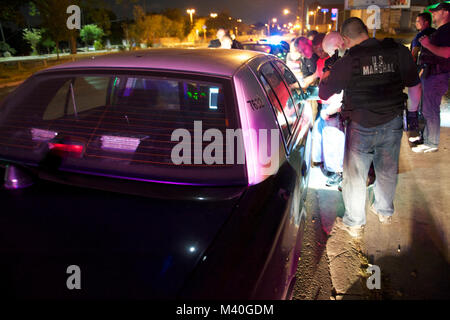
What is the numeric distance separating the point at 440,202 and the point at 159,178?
327 cm

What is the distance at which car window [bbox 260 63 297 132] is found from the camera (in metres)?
2.56

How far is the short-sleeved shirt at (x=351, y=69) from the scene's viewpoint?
8.90 ft

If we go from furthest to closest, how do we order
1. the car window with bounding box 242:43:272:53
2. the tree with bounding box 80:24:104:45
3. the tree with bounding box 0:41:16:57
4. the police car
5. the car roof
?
the tree with bounding box 80:24:104:45 < the tree with bounding box 0:41:16:57 < the car window with bounding box 242:43:272:53 < the car roof < the police car

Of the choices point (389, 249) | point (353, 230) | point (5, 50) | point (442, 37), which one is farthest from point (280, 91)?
point (5, 50)

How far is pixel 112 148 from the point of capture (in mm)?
1995

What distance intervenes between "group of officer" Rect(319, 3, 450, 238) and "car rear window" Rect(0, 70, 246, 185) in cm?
123

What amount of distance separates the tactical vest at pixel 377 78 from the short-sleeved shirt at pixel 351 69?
0.11 feet

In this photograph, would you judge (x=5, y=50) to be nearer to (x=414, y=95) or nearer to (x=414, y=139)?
(x=414, y=139)

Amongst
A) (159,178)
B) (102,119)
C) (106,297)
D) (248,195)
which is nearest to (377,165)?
(248,195)

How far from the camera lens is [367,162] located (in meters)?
2.99

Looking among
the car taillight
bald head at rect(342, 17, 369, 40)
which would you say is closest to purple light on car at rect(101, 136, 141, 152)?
the car taillight

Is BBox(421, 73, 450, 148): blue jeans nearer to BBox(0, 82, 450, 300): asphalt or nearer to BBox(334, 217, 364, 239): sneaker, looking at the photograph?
BBox(0, 82, 450, 300): asphalt

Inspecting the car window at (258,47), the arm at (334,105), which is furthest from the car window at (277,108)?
the car window at (258,47)
